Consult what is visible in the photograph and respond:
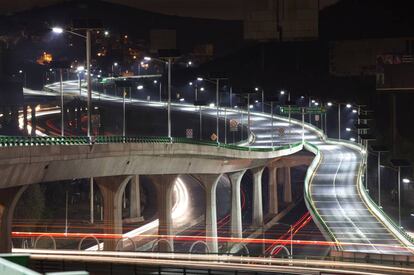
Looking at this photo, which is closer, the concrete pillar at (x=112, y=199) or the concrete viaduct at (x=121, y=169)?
the concrete viaduct at (x=121, y=169)

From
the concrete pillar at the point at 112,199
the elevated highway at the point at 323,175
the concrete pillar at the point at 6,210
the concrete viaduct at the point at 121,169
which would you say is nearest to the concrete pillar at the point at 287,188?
the elevated highway at the point at 323,175

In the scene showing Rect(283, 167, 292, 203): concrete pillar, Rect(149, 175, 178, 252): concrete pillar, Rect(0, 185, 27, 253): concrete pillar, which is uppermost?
Rect(0, 185, 27, 253): concrete pillar

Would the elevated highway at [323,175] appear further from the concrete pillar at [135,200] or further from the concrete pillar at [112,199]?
the concrete pillar at [135,200]

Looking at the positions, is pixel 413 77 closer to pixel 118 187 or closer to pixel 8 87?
pixel 118 187

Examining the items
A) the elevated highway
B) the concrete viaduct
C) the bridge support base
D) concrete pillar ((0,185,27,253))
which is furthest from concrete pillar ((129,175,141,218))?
concrete pillar ((0,185,27,253))

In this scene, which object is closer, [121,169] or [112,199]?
[121,169]

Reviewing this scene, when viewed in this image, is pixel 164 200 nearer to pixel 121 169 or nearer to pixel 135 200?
pixel 121 169

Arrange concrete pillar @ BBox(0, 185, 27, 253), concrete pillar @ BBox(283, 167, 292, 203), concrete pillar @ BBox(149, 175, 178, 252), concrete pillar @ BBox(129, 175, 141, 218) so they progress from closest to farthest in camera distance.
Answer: concrete pillar @ BBox(0, 185, 27, 253) → concrete pillar @ BBox(149, 175, 178, 252) → concrete pillar @ BBox(129, 175, 141, 218) → concrete pillar @ BBox(283, 167, 292, 203)

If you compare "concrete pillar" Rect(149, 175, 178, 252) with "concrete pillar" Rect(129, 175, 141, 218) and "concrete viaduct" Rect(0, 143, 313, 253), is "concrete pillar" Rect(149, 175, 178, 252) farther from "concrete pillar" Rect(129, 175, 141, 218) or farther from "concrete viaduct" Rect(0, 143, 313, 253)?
"concrete pillar" Rect(129, 175, 141, 218)

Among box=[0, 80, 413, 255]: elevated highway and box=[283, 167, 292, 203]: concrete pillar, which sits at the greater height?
box=[0, 80, 413, 255]: elevated highway

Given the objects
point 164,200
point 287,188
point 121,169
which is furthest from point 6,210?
point 287,188

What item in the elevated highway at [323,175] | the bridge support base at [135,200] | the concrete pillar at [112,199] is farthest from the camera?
the bridge support base at [135,200]

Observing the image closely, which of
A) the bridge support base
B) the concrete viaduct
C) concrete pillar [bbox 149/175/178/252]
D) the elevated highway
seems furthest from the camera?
the bridge support base

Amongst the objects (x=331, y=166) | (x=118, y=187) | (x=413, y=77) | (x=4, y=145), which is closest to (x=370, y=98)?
(x=331, y=166)
